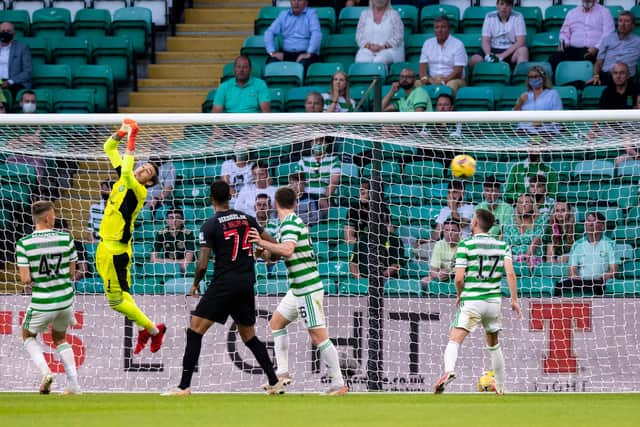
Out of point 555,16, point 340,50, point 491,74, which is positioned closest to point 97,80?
point 340,50

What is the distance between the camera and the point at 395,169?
13305 millimetres

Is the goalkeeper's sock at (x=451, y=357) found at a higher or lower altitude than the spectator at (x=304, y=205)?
lower

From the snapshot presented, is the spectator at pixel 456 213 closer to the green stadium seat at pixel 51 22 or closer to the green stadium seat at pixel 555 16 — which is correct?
the green stadium seat at pixel 555 16

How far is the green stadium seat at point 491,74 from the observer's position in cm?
1557

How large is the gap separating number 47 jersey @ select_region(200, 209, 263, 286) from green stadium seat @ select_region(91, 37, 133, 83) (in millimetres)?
6990

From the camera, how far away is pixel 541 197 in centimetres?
1294

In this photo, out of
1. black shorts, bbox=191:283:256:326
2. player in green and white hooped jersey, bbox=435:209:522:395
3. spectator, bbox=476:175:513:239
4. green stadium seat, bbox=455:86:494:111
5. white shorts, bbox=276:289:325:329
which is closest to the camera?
black shorts, bbox=191:283:256:326

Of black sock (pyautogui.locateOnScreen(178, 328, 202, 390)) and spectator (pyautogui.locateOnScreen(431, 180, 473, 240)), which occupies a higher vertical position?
spectator (pyautogui.locateOnScreen(431, 180, 473, 240))

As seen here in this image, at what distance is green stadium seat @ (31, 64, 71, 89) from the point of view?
16781 millimetres

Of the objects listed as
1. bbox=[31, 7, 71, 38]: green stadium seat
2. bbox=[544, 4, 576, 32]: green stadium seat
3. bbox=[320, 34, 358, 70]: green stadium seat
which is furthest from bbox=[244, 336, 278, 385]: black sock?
bbox=[31, 7, 71, 38]: green stadium seat

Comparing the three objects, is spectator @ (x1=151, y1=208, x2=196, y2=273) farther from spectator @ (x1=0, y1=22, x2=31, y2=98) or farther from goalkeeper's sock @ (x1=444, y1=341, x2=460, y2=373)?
spectator @ (x1=0, y1=22, x2=31, y2=98)

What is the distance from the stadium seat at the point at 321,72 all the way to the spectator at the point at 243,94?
82 centimetres

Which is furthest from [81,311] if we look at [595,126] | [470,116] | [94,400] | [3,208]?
[595,126]

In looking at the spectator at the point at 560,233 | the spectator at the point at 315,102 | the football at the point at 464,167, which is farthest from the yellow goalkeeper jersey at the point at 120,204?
the spectator at the point at 560,233
